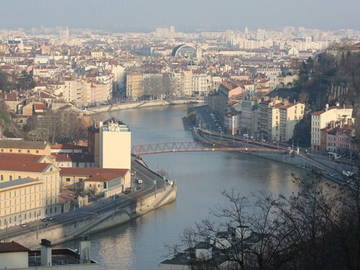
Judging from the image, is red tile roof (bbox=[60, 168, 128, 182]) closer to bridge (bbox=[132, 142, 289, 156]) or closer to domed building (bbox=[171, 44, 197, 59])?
bridge (bbox=[132, 142, 289, 156])

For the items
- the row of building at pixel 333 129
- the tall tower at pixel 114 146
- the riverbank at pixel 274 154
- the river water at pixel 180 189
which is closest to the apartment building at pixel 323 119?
the row of building at pixel 333 129

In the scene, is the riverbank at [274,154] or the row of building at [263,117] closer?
the riverbank at [274,154]

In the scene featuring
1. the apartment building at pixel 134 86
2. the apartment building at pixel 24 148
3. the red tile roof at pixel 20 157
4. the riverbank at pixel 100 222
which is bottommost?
the apartment building at pixel 134 86

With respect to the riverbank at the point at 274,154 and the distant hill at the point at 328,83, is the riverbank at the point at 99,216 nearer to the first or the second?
the riverbank at the point at 274,154

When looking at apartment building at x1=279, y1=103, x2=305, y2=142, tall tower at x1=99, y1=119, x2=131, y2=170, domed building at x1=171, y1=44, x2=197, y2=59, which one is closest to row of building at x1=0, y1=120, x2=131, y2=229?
tall tower at x1=99, y1=119, x2=131, y2=170

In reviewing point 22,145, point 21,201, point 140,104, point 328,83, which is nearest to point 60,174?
point 22,145

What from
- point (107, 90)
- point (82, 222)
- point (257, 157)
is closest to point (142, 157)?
point (257, 157)

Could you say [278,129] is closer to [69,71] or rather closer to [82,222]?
[82,222]
